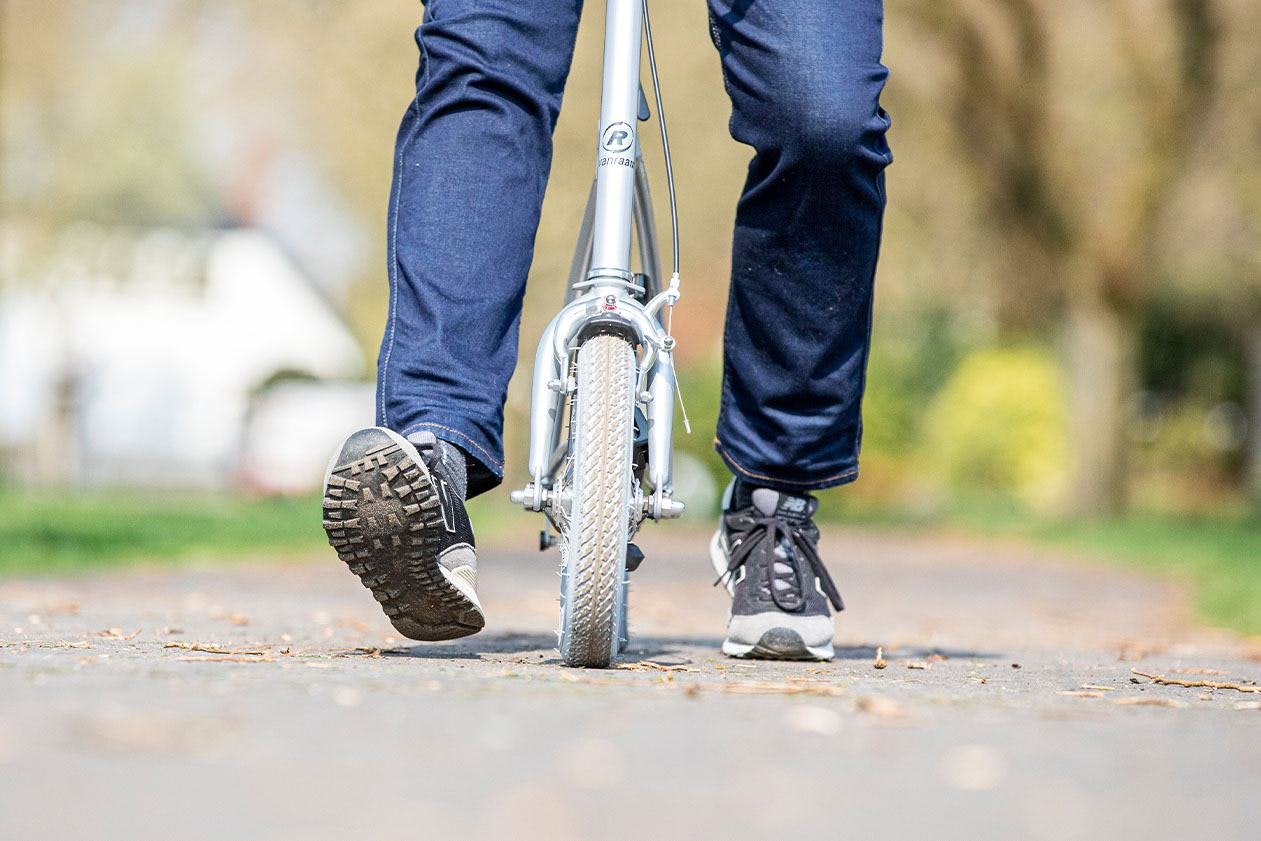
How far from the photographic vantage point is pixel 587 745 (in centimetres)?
170

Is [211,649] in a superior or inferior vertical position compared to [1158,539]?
inferior

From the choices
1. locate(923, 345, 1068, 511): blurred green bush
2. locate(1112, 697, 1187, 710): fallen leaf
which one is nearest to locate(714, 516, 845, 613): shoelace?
locate(1112, 697, 1187, 710): fallen leaf

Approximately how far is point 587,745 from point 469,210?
3.88 feet

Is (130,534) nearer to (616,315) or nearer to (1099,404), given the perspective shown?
(616,315)

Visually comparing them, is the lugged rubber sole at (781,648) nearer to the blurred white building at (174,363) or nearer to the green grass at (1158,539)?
the green grass at (1158,539)

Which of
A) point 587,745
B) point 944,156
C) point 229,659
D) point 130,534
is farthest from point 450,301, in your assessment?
point 944,156

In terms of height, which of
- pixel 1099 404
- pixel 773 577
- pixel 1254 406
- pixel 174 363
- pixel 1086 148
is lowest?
pixel 773 577

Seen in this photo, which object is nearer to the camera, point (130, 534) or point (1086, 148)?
point (130, 534)

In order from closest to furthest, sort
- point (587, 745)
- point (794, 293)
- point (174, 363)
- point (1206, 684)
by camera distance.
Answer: point (587, 745) → point (1206, 684) → point (794, 293) → point (174, 363)

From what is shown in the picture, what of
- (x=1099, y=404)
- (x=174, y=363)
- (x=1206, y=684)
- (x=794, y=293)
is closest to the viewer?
(x=1206, y=684)

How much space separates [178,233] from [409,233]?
24505 mm

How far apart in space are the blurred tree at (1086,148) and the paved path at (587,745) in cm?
984

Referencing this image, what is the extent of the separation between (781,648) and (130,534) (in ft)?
19.8

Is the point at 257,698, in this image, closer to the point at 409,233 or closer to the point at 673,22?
the point at 409,233
